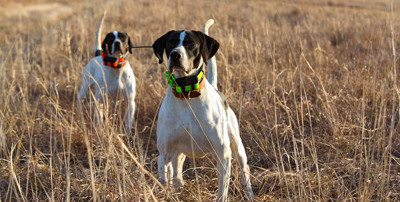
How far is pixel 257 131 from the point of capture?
4.34 m

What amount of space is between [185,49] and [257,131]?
72.1 inches

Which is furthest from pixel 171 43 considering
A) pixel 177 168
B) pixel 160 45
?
pixel 177 168

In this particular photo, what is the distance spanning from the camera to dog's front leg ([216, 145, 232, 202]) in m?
2.79

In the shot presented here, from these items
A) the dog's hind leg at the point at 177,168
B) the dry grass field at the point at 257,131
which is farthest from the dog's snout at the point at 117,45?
the dog's hind leg at the point at 177,168

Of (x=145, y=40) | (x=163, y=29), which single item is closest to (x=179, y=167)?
(x=145, y=40)

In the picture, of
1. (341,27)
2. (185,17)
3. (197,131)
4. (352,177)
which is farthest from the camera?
(185,17)

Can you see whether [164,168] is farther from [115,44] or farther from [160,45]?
[115,44]

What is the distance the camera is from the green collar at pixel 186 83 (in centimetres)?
274

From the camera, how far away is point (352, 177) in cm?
323

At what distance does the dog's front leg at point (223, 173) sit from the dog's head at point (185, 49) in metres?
0.53

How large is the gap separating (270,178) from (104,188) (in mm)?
1317

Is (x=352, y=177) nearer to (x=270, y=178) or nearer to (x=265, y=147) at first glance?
(x=270, y=178)

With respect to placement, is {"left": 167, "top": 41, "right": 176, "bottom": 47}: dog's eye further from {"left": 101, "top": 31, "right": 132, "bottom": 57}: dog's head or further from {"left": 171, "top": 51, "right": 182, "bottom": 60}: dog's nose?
{"left": 101, "top": 31, "right": 132, "bottom": 57}: dog's head

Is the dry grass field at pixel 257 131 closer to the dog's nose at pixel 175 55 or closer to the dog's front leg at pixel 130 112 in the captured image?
the dog's front leg at pixel 130 112
